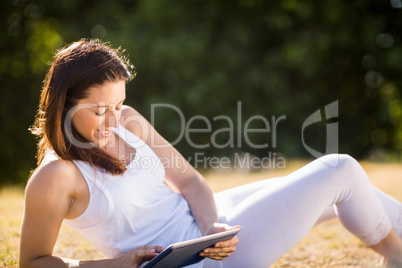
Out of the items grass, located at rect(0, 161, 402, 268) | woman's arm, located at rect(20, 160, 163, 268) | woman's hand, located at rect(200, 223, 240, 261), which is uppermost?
woman's arm, located at rect(20, 160, 163, 268)

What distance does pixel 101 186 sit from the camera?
159cm

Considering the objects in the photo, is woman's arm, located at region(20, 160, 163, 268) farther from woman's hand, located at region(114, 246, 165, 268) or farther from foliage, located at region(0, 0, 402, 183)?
foliage, located at region(0, 0, 402, 183)

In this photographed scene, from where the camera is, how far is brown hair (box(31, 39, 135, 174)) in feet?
5.18

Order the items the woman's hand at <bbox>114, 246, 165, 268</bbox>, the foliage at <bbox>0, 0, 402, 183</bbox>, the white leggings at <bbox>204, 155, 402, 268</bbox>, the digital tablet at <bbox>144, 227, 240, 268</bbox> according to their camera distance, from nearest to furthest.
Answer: the digital tablet at <bbox>144, 227, 240, 268</bbox> → the woman's hand at <bbox>114, 246, 165, 268</bbox> → the white leggings at <bbox>204, 155, 402, 268</bbox> → the foliage at <bbox>0, 0, 402, 183</bbox>

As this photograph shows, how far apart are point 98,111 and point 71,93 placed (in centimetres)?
11

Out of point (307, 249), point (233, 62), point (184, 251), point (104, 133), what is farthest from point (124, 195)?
point (233, 62)

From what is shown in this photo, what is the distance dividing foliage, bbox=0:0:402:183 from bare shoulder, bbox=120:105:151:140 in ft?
17.7

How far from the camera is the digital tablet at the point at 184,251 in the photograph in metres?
1.34

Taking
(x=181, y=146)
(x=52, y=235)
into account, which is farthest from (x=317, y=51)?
(x=52, y=235)

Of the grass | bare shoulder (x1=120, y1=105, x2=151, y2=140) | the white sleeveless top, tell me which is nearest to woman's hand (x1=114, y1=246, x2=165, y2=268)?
the white sleeveless top

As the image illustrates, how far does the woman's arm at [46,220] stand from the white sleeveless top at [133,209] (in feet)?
0.37

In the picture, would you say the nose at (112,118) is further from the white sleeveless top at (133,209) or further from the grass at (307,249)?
the grass at (307,249)

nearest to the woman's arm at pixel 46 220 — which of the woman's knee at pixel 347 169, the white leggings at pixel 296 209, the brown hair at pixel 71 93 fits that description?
the brown hair at pixel 71 93

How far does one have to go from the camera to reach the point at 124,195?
1.65 m
